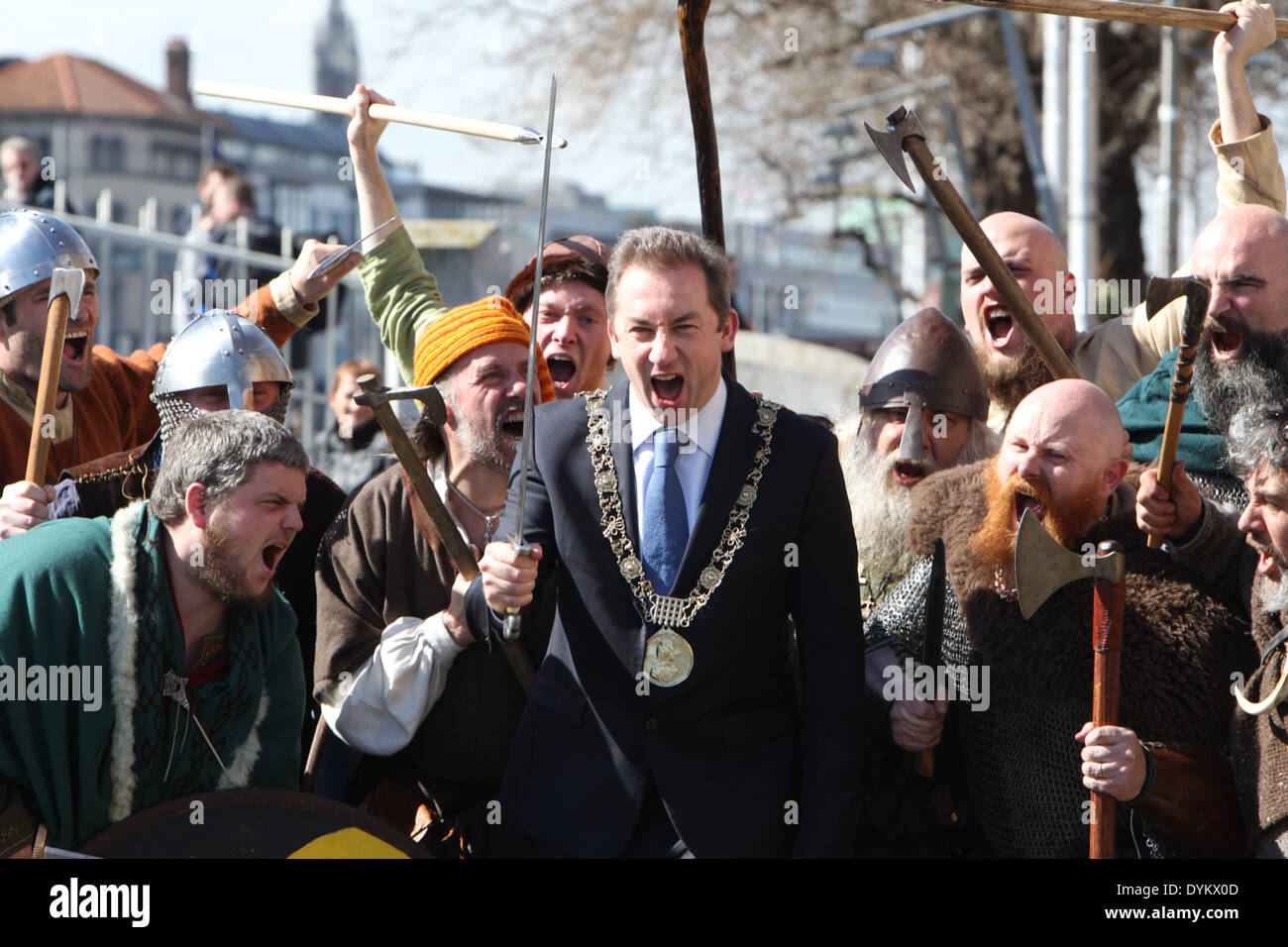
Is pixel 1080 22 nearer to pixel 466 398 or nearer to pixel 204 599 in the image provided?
pixel 466 398

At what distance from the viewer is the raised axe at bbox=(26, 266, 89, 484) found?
4121mm

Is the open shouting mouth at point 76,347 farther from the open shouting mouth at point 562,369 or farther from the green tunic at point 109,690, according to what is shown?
the open shouting mouth at point 562,369

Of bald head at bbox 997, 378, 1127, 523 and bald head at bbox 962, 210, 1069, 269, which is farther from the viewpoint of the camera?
bald head at bbox 962, 210, 1069, 269

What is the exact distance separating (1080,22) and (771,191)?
7178 mm

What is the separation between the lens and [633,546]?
11.2 feet

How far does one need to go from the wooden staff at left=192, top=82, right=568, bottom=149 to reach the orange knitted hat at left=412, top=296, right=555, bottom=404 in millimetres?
423

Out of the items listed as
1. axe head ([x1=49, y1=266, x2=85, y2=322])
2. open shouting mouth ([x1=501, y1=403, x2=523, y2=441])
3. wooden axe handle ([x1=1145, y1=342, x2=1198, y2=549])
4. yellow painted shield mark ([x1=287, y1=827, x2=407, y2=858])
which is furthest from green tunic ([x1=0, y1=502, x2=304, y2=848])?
wooden axe handle ([x1=1145, y1=342, x2=1198, y2=549])

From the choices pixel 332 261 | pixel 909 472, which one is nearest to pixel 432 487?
pixel 332 261

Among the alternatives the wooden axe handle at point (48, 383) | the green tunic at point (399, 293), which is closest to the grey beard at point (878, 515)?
the green tunic at point (399, 293)

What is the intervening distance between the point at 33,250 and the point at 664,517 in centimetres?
208

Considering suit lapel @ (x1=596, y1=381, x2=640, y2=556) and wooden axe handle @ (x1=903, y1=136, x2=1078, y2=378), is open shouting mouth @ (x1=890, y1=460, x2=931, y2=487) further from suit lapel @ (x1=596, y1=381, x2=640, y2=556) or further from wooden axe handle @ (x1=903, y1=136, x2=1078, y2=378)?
suit lapel @ (x1=596, y1=381, x2=640, y2=556)

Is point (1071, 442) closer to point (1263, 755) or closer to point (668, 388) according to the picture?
point (1263, 755)
